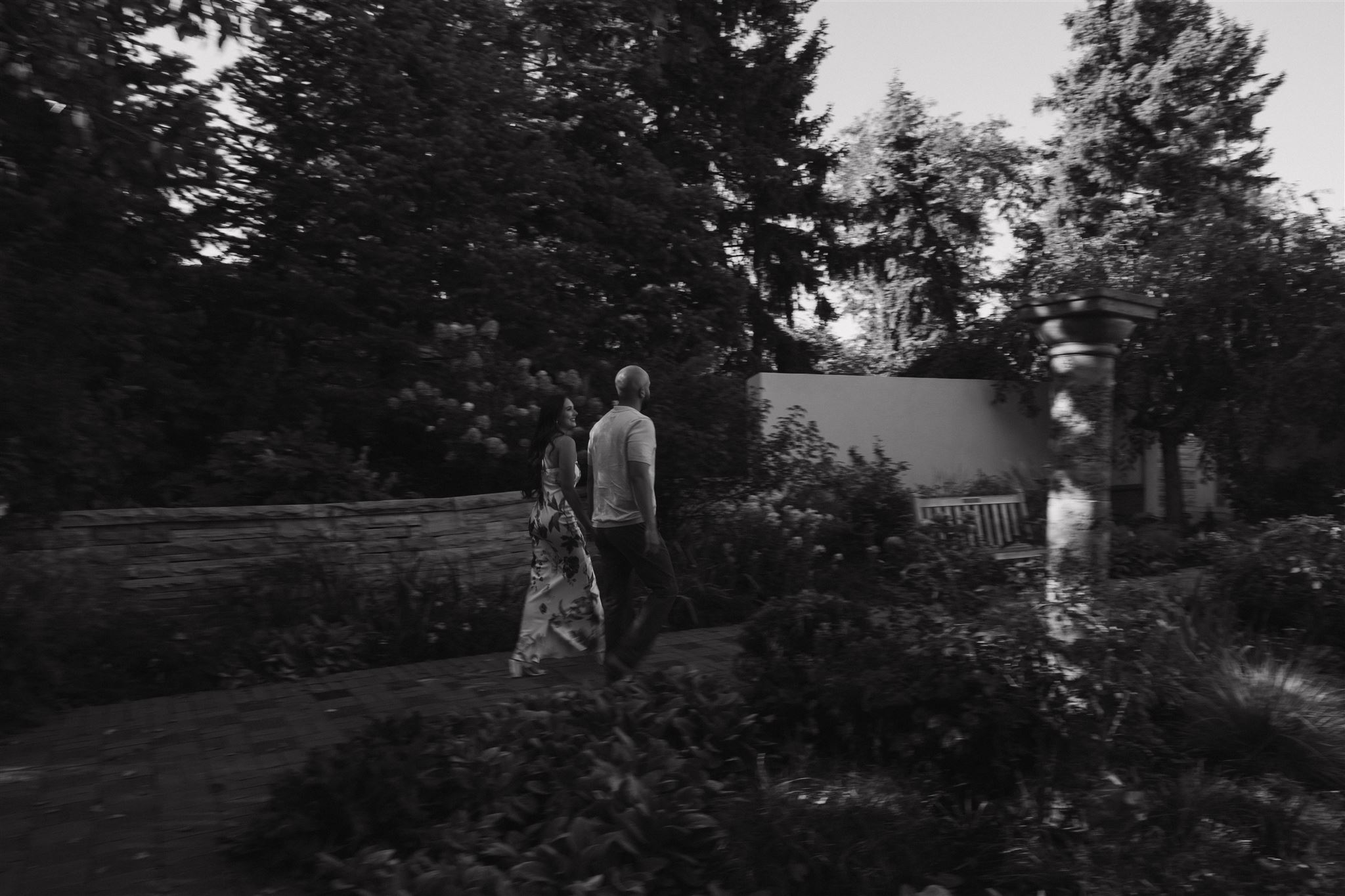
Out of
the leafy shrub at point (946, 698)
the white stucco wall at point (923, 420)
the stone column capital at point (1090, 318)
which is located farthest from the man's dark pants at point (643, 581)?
the white stucco wall at point (923, 420)

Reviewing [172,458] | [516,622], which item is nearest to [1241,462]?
[516,622]

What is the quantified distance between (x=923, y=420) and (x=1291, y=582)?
6.93 meters

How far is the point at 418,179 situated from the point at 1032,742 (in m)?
8.41

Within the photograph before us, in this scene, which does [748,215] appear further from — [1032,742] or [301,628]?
[1032,742]

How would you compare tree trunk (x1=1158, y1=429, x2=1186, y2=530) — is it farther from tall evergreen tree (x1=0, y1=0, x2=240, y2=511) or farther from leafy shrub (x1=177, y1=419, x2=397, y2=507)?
tall evergreen tree (x1=0, y1=0, x2=240, y2=511)

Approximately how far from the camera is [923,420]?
14016 mm

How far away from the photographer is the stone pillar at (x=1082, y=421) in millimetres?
5211

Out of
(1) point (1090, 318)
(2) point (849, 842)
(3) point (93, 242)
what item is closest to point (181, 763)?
(2) point (849, 842)

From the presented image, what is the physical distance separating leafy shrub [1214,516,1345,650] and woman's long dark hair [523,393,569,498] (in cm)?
470

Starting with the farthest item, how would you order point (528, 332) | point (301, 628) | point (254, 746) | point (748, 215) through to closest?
point (748, 215), point (528, 332), point (301, 628), point (254, 746)

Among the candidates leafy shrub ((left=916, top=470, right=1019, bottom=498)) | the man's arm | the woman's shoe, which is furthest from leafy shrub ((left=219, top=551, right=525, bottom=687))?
leafy shrub ((left=916, top=470, right=1019, bottom=498))

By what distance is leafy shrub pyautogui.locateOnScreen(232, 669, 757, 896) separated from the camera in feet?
11.6

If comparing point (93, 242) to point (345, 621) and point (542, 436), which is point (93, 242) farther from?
point (542, 436)

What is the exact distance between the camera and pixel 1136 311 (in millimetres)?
5367
